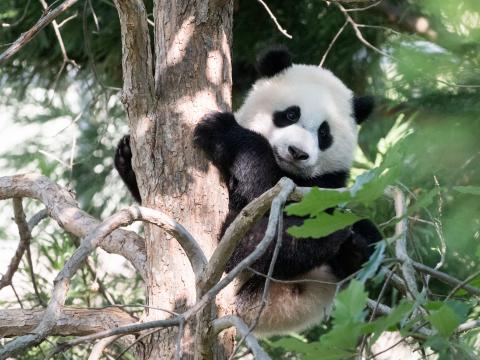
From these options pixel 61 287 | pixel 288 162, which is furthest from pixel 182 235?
pixel 288 162

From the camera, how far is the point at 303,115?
367cm

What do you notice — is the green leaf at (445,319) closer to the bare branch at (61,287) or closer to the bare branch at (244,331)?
the bare branch at (244,331)

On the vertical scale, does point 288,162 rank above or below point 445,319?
below

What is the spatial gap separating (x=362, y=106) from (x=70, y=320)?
1.89 metres

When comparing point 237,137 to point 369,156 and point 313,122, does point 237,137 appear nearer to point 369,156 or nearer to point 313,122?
point 313,122

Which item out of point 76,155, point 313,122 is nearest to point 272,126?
point 313,122

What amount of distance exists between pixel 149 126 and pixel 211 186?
359mm

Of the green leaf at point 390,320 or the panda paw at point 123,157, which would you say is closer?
the green leaf at point 390,320

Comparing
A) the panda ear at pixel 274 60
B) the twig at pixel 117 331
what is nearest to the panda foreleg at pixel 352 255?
the panda ear at pixel 274 60

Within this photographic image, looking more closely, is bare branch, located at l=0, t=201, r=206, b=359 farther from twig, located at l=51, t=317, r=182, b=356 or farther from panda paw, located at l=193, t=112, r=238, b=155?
panda paw, located at l=193, t=112, r=238, b=155

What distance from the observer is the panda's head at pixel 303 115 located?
3.56 metres

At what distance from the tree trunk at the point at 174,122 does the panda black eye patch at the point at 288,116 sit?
35 centimetres

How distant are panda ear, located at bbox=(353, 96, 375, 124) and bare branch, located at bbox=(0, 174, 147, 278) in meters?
1.41

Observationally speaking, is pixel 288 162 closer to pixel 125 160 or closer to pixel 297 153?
pixel 297 153
